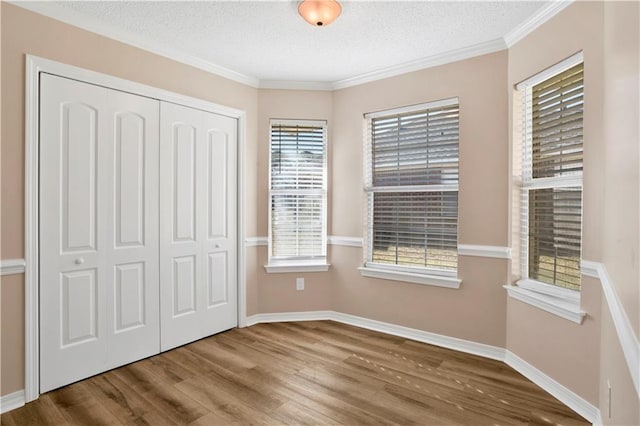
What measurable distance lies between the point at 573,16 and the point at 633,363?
219 centimetres

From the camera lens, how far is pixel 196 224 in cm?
335

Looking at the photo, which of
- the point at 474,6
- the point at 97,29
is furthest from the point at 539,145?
the point at 97,29

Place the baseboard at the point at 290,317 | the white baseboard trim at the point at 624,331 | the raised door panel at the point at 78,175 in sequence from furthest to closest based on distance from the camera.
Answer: the baseboard at the point at 290,317 → the raised door panel at the point at 78,175 → the white baseboard trim at the point at 624,331

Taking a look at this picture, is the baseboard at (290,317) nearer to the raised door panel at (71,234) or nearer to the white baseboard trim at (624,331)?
the raised door panel at (71,234)

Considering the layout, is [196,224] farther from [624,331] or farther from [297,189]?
[624,331]

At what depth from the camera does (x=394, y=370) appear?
9.14 feet

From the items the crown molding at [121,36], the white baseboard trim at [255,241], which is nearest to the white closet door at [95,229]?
the crown molding at [121,36]

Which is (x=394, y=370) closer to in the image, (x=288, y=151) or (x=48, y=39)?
(x=288, y=151)

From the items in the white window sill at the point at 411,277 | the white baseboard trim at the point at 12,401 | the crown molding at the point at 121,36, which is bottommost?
the white baseboard trim at the point at 12,401

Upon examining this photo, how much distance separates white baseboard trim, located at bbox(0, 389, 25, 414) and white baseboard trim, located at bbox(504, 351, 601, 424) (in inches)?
134

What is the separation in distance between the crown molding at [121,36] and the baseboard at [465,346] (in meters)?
2.50

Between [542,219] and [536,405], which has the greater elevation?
[542,219]

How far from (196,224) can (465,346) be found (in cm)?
261

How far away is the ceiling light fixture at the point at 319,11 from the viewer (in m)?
2.30
